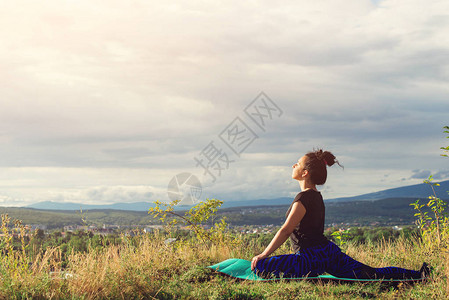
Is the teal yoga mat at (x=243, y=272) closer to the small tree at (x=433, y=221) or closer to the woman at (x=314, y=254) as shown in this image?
the woman at (x=314, y=254)

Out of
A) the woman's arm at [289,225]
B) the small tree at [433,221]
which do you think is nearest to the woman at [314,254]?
the woman's arm at [289,225]

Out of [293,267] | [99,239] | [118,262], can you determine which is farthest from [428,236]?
[99,239]

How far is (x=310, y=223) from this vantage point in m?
6.91

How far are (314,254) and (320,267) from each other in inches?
8.7

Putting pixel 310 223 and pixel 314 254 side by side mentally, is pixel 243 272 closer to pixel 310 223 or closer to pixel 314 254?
pixel 314 254

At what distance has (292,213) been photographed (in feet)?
22.2

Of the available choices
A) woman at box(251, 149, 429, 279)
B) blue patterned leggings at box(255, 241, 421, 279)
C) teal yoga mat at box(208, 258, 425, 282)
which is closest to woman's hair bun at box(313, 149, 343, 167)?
woman at box(251, 149, 429, 279)

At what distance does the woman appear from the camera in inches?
273

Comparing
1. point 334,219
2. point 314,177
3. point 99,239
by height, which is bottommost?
point 334,219

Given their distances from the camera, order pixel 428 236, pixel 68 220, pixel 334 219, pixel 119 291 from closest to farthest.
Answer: pixel 119 291, pixel 428 236, pixel 68 220, pixel 334 219

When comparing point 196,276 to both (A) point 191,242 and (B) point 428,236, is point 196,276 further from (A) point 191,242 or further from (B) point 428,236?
(B) point 428,236

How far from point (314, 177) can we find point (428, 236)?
420cm

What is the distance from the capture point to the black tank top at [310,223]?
6.83m

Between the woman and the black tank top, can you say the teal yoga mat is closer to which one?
the woman
